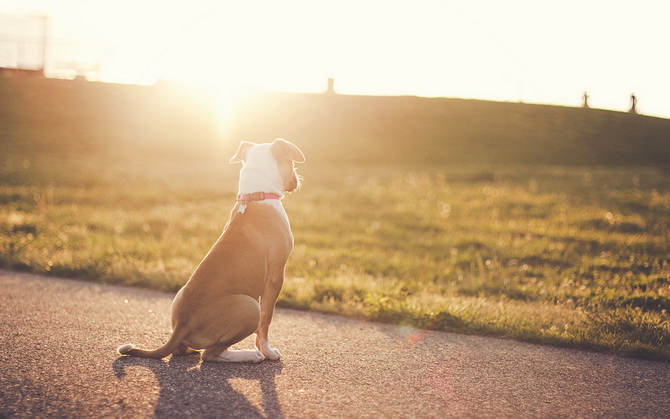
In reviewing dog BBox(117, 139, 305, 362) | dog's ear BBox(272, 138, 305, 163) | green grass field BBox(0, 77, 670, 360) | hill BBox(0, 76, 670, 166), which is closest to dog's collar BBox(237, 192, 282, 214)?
dog BBox(117, 139, 305, 362)

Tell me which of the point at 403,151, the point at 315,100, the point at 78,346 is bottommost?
the point at 78,346

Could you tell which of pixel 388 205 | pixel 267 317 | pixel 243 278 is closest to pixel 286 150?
pixel 243 278

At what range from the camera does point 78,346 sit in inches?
176

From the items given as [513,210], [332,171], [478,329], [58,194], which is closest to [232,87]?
[332,171]

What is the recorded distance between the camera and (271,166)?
4656 millimetres

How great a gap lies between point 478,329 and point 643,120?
16.3 meters

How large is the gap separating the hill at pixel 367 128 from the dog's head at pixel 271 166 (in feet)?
48.2

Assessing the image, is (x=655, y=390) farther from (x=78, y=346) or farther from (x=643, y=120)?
(x=643, y=120)

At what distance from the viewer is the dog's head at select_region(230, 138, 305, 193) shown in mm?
4570

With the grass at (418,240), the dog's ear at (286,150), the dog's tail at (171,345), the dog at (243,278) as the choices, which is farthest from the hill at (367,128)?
the dog's tail at (171,345)

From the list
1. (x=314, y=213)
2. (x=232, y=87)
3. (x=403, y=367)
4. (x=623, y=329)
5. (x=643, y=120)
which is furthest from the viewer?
(x=232, y=87)

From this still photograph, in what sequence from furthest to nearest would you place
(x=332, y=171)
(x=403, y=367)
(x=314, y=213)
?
(x=332, y=171) < (x=314, y=213) < (x=403, y=367)

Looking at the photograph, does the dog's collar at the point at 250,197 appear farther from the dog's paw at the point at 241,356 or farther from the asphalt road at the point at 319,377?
the asphalt road at the point at 319,377

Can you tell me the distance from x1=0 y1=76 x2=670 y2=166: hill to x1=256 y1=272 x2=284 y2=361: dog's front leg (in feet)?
50.3
